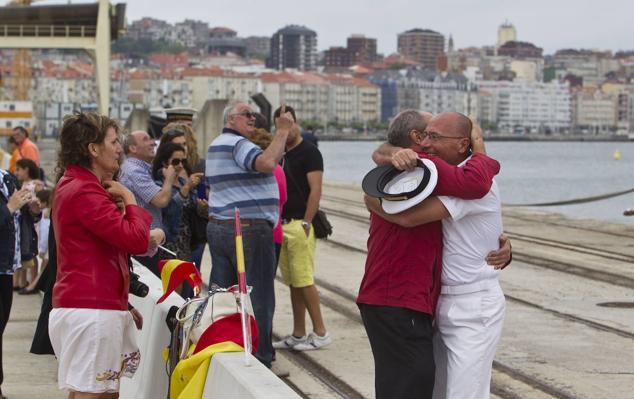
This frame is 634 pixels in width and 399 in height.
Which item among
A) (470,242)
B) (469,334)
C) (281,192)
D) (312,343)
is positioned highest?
(470,242)

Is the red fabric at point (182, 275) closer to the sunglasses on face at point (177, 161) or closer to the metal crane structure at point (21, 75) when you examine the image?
the sunglasses on face at point (177, 161)

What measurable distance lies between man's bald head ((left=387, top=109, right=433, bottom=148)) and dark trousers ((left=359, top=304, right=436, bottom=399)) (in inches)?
32.1

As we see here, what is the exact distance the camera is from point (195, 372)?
22.1ft

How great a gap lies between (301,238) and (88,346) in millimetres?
4908

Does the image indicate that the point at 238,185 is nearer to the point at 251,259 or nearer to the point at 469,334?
the point at 251,259

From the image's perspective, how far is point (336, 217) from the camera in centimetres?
3127

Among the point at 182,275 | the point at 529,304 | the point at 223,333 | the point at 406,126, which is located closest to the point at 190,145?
the point at 182,275

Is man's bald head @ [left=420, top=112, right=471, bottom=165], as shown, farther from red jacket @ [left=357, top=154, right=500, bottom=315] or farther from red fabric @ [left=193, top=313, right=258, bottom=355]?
red fabric @ [left=193, top=313, right=258, bottom=355]

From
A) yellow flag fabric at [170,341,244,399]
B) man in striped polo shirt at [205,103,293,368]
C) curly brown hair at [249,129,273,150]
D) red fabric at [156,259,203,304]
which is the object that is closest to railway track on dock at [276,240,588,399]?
man in striped polo shirt at [205,103,293,368]

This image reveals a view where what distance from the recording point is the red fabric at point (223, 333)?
22.5ft

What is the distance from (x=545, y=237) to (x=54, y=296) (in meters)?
19.8

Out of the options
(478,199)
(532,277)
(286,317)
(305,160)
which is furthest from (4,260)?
(532,277)

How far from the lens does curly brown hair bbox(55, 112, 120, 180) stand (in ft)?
22.5

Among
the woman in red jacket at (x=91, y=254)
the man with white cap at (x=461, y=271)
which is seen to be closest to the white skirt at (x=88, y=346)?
the woman in red jacket at (x=91, y=254)
